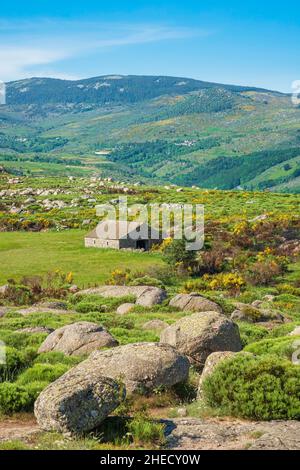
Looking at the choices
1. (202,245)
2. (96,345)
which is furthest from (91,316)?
(202,245)

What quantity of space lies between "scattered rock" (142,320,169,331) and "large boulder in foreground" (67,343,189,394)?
367 inches

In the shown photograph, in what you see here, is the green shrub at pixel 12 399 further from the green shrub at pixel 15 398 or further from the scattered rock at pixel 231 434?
the scattered rock at pixel 231 434

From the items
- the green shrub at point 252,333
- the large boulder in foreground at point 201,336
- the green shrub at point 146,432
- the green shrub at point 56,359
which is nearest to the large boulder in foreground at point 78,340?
the green shrub at point 56,359

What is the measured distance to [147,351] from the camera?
15.2m

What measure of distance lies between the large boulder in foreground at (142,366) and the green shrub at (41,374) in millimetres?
1473

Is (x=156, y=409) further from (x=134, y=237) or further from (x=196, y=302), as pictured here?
(x=134, y=237)

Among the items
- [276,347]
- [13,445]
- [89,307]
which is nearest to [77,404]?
[13,445]

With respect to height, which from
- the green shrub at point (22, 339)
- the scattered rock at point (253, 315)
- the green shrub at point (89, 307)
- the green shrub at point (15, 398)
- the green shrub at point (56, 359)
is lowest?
the green shrub at point (89, 307)

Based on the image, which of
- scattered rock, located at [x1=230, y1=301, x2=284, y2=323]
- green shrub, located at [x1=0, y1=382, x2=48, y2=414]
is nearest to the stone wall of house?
scattered rock, located at [x1=230, y1=301, x2=284, y2=323]

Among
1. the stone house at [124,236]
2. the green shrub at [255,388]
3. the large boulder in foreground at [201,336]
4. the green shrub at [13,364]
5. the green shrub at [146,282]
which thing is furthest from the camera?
the stone house at [124,236]

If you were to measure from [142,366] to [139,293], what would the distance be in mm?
21429

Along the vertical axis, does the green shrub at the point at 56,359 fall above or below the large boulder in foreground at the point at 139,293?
above

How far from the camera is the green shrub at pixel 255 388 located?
1301cm

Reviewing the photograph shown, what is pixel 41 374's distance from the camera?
53.3 ft
